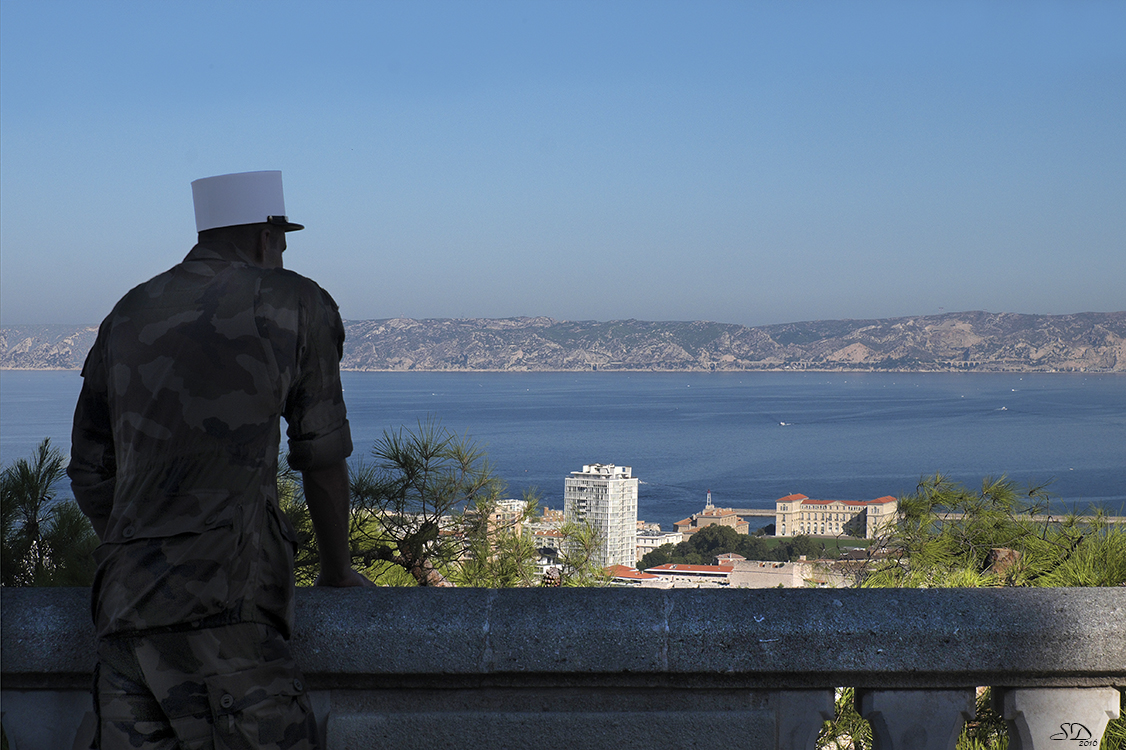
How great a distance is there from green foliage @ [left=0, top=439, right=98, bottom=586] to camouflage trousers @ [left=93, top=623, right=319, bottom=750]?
370cm

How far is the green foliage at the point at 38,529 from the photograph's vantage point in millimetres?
4867

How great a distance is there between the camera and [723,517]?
42594 mm

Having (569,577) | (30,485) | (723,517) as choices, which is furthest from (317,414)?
(723,517)

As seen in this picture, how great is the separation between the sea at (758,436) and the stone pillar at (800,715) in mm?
21195

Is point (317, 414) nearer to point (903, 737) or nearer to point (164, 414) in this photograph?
point (164, 414)

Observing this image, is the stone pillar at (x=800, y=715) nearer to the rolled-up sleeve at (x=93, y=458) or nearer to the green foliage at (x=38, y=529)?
the rolled-up sleeve at (x=93, y=458)

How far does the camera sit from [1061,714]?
1.74 m

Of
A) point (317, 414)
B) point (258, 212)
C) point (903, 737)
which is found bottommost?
point (903, 737)

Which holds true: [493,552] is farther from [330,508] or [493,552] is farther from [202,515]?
[202,515]

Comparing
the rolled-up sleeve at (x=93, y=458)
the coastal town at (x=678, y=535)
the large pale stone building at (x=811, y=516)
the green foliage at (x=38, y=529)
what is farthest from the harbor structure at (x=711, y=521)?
the rolled-up sleeve at (x=93, y=458)

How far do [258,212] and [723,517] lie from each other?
139 ft

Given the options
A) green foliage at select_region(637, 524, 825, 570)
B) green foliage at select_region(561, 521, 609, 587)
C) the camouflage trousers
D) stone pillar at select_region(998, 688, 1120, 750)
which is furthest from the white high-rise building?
the camouflage trousers

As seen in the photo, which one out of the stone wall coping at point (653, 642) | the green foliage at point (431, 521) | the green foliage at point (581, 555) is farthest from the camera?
the green foliage at point (581, 555)

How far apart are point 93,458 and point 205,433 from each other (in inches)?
13.8
